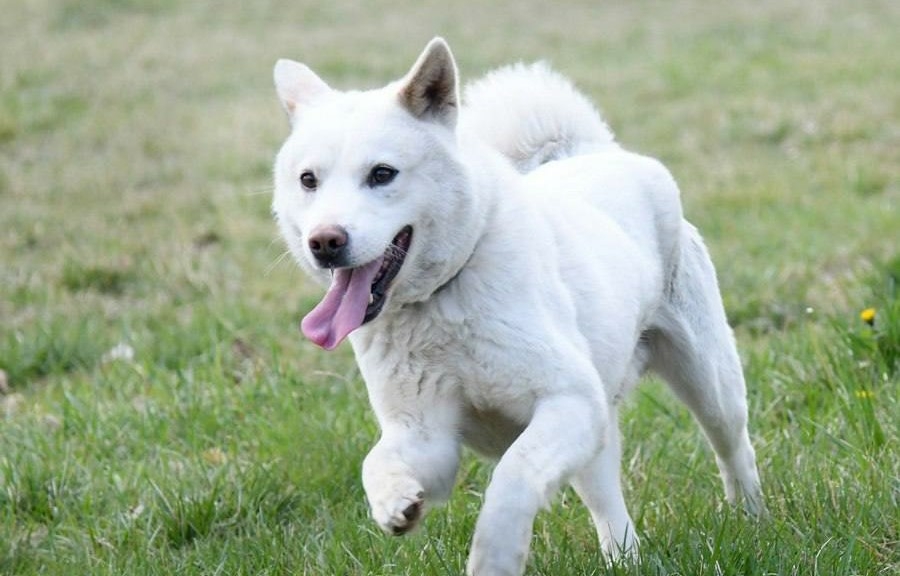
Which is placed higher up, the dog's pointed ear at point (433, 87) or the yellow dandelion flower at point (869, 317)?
the dog's pointed ear at point (433, 87)

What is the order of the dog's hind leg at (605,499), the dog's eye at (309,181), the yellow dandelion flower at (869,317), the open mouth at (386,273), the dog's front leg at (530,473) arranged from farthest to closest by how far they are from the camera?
1. the yellow dandelion flower at (869,317)
2. the dog's hind leg at (605,499)
3. the dog's eye at (309,181)
4. the open mouth at (386,273)
5. the dog's front leg at (530,473)

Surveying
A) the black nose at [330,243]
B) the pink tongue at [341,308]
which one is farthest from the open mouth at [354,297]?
the black nose at [330,243]

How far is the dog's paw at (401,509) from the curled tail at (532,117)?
1.63 m

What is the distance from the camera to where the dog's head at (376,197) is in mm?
3494

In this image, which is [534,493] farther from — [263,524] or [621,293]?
[263,524]

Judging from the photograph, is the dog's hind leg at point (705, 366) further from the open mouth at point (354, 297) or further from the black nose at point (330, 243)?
the black nose at point (330, 243)

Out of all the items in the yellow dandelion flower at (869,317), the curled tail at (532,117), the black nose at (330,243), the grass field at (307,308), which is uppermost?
the black nose at (330,243)

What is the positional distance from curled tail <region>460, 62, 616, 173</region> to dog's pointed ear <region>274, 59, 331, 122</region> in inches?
25.3

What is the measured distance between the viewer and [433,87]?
12.6 ft

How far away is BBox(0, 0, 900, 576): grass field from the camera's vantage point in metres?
3.99

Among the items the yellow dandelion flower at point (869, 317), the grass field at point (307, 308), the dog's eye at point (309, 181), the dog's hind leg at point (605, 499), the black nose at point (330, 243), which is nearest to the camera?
the black nose at point (330, 243)

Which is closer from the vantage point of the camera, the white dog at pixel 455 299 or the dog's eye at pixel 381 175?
the white dog at pixel 455 299

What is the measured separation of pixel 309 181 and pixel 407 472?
0.79 m

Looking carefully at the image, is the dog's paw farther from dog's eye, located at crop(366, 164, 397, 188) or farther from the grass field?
dog's eye, located at crop(366, 164, 397, 188)
